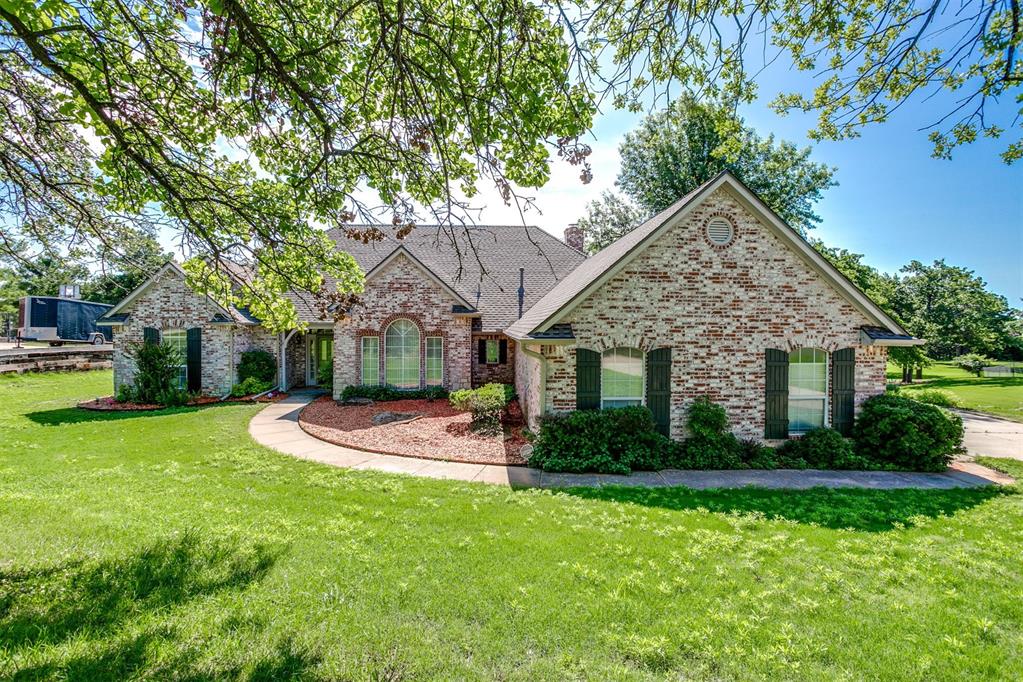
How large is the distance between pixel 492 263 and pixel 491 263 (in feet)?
0.16

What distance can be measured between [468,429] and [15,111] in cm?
998

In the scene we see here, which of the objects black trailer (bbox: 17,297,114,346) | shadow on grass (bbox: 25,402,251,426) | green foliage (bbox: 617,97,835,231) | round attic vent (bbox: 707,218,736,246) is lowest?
shadow on grass (bbox: 25,402,251,426)

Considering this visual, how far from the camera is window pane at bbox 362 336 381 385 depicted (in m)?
16.9

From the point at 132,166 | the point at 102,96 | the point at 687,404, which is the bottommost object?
the point at 687,404

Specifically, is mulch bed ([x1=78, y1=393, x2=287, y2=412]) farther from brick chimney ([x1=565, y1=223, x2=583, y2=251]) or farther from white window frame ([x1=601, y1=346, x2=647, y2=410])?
brick chimney ([x1=565, y1=223, x2=583, y2=251])

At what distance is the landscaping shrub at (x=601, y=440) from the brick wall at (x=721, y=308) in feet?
4.04

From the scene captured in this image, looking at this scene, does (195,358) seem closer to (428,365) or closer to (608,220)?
(428,365)

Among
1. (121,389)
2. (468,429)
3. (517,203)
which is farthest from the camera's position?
(121,389)

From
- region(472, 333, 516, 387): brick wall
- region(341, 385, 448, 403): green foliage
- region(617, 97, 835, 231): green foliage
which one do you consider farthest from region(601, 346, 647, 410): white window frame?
region(617, 97, 835, 231): green foliage

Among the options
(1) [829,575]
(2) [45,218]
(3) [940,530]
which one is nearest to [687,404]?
(3) [940,530]

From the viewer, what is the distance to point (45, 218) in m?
6.71

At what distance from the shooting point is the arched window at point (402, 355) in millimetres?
17016

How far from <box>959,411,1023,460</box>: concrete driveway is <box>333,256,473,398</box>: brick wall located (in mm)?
15097

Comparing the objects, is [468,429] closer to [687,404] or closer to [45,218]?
[687,404]
